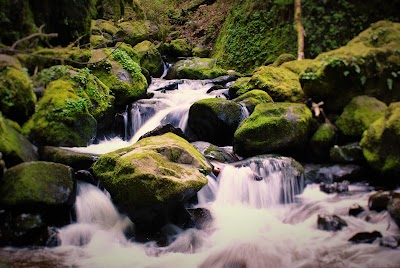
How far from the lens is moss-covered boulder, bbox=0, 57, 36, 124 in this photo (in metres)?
6.48

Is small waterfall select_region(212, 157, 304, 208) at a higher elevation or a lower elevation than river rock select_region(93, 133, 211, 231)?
lower

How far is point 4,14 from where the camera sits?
470 cm

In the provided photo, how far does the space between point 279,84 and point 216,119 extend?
93.7 inches

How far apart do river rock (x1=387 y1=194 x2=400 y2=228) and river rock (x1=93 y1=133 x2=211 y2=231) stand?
9.31ft

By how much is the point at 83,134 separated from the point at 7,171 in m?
2.54

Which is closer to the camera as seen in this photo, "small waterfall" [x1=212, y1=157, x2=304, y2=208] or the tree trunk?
"small waterfall" [x1=212, y1=157, x2=304, y2=208]

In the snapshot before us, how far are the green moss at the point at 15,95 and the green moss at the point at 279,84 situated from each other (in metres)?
6.04

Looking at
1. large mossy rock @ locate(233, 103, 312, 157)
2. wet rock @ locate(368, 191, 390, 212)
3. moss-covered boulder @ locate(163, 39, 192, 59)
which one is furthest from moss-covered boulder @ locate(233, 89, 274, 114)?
moss-covered boulder @ locate(163, 39, 192, 59)

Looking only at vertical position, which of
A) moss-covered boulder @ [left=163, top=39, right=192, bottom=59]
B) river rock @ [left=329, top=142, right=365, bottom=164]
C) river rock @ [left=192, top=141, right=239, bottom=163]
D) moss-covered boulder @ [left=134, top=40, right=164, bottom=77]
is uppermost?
moss-covered boulder @ [left=163, top=39, right=192, bottom=59]

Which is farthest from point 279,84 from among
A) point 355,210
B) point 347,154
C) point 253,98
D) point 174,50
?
point 174,50

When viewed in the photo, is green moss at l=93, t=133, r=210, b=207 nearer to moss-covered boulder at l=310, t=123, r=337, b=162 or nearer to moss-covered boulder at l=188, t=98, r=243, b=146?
moss-covered boulder at l=188, t=98, r=243, b=146

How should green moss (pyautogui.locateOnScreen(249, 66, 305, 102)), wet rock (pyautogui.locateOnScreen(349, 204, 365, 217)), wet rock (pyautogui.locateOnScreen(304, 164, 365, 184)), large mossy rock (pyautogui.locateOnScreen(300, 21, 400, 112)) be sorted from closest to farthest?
wet rock (pyautogui.locateOnScreen(349, 204, 365, 217)), wet rock (pyautogui.locateOnScreen(304, 164, 365, 184)), large mossy rock (pyautogui.locateOnScreen(300, 21, 400, 112)), green moss (pyautogui.locateOnScreen(249, 66, 305, 102))

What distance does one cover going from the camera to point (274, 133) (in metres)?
7.62

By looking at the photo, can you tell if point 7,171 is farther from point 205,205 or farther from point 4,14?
point 205,205
